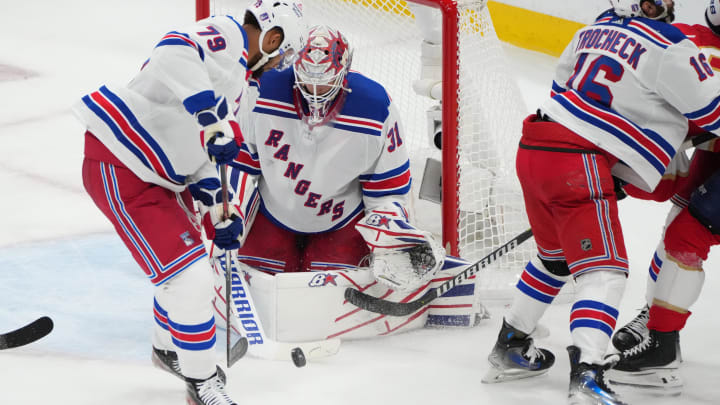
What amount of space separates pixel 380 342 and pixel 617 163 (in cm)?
90

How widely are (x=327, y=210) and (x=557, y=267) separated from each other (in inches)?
29.5

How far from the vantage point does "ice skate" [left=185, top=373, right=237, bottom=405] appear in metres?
2.34

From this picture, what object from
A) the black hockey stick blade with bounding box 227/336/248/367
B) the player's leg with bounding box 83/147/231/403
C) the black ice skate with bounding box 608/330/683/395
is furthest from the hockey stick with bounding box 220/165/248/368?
the black ice skate with bounding box 608/330/683/395

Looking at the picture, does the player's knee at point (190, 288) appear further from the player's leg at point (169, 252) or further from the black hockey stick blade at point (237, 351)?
the black hockey stick blade at point (237, 351)

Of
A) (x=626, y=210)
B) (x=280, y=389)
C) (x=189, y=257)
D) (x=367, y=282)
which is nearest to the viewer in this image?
(x=189, y=257)

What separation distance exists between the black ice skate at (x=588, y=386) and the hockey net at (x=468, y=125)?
806 mm

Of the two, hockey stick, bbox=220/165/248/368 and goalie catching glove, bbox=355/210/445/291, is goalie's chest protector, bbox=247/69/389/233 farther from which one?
hockey stick, bbox=220/165/248/368

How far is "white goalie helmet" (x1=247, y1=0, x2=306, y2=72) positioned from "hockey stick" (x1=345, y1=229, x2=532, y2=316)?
76cm

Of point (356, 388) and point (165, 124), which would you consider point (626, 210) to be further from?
point (165, 124)

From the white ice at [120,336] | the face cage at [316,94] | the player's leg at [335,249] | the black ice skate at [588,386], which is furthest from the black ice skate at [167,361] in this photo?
the black ice skate at [588,386]

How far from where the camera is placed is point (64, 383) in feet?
8.55

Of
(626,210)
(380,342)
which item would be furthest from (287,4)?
(626,210)

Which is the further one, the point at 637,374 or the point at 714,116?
the point at 637,374

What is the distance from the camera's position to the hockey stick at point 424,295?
114 inches
